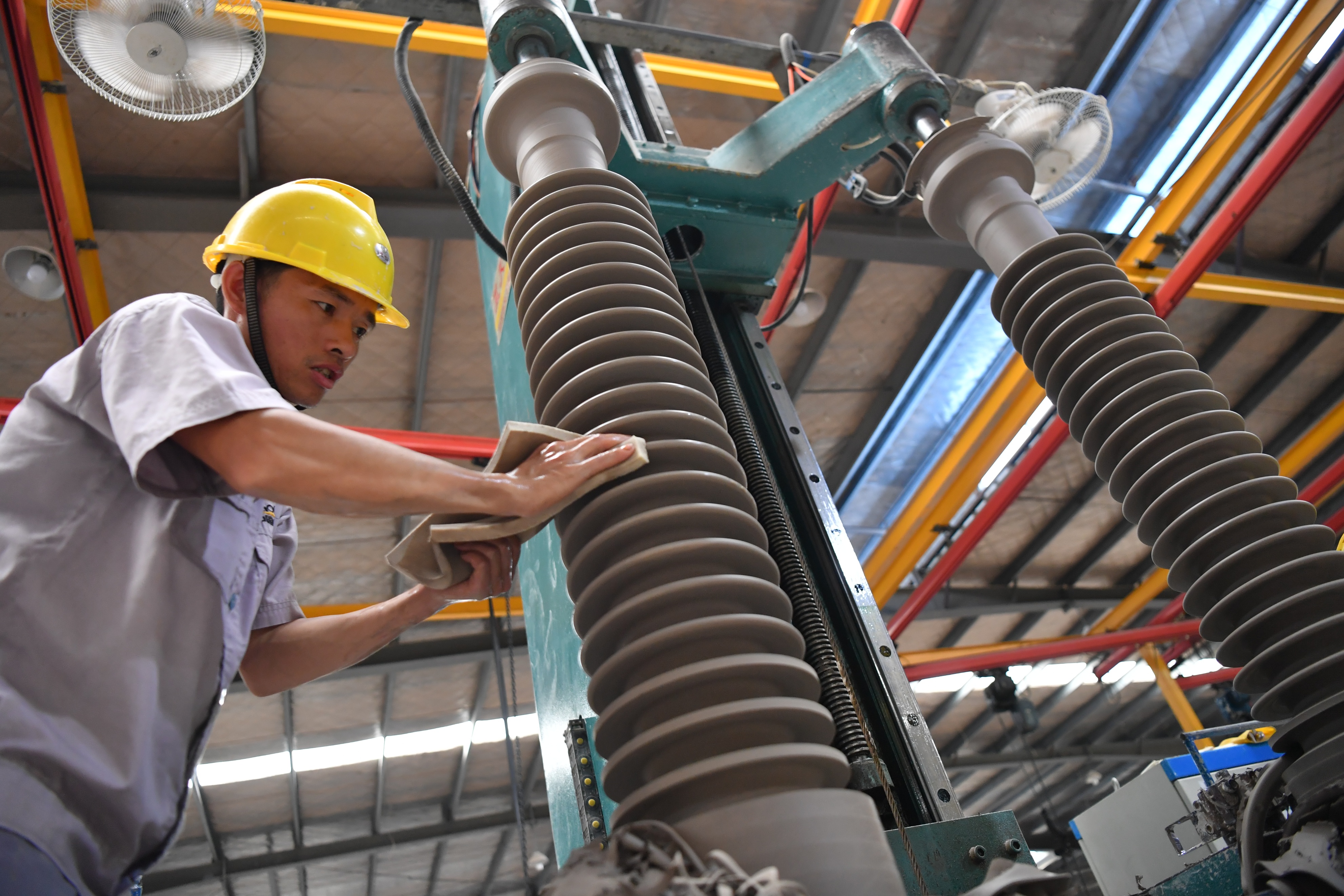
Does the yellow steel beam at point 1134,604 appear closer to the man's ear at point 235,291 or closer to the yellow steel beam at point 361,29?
the yellow steel beam at point 361,29

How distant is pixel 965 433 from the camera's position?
7648mm

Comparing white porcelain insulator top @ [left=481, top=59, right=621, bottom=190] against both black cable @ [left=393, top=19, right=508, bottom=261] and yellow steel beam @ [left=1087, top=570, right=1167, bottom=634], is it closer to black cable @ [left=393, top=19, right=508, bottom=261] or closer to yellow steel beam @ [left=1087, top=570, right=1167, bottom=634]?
black cable @ [left=393, top=19, right=508, bottom=261]

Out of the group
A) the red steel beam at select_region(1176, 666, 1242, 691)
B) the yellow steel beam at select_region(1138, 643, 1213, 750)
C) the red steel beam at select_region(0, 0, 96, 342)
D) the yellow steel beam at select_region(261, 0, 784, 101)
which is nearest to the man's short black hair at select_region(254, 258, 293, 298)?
the red steel beam at select_region(0, 0, 96, 342)

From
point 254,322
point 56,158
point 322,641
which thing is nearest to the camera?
point 254,322

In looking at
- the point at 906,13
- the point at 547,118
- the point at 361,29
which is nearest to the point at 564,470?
the point at 547,118

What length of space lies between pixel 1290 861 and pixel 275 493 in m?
1.35

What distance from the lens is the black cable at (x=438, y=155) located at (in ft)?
6.54

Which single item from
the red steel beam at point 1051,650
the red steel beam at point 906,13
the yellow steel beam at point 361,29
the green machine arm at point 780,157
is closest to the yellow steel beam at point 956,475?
the red steel beam at point 1051,650

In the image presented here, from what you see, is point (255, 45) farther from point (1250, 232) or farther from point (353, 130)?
point (1250, 232)

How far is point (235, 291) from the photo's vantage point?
5.91ft

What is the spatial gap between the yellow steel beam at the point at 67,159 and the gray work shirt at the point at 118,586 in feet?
12.3

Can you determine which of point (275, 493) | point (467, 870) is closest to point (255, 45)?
point (275, 493)

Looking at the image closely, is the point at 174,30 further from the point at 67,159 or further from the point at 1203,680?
the point at 1203,680

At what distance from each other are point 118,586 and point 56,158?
14.2 ft
